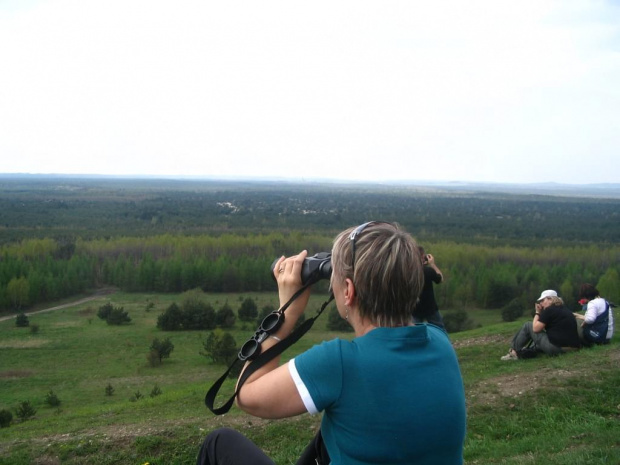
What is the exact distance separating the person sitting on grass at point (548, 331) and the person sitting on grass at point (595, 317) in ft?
0.98

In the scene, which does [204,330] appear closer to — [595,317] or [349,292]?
[595,317]

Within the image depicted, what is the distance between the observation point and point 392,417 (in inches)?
65.6

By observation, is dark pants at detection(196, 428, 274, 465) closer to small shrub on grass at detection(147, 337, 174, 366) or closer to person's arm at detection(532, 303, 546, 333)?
person's arm at detection(532, 303, 546, 333)

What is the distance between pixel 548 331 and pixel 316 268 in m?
7.54

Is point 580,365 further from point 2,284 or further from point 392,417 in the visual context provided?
point 2,284

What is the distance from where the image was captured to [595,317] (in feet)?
27.5

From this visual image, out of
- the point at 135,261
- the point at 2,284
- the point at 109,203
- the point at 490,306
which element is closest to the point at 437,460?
the point at 490,306

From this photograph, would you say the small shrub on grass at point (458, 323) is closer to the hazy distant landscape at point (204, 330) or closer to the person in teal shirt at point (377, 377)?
the hazy distant landscape at point (204, 330)

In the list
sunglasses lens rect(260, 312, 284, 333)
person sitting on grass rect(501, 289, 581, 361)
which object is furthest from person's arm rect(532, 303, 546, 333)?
sunglasses lens rect(260, 312, 284, 333)

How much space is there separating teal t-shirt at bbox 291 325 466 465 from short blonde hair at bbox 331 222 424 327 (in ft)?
0.25

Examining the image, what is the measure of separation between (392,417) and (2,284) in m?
52.2

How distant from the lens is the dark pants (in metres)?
2.15

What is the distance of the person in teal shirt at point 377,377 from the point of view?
5.46 ft

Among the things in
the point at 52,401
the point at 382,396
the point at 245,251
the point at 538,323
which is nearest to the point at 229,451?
the point at 382,396
